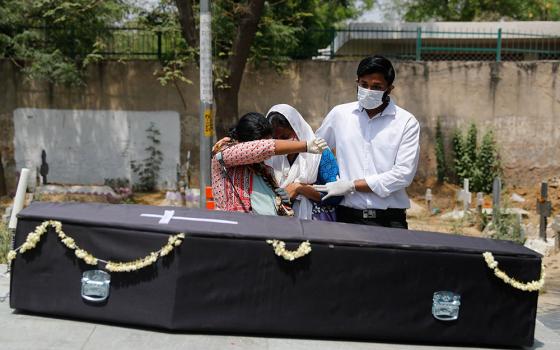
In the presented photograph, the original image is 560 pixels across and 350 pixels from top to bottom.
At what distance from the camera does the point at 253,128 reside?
4336 millimetres

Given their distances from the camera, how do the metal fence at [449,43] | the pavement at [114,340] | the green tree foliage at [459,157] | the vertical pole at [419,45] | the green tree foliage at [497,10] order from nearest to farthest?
the pavement at [114,340] < the green tree foliage at [459,157] < the vertical pole at [419,45] < the metal fence at [449,43] < the green tree foliage at [497,10]

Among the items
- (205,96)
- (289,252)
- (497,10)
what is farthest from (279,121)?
(497,10)

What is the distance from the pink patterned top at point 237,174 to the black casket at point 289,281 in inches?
12.5

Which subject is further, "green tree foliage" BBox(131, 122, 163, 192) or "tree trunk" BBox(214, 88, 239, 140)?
"green tree foliage" BBox(131, 122, 163, 192)

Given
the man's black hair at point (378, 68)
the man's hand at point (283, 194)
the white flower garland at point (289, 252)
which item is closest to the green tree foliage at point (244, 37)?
the man's black hair at point (378, 68)

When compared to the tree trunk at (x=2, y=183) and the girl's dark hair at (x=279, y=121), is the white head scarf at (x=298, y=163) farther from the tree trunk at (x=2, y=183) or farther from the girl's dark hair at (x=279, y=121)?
the tree trunk at (x=2, y=183)

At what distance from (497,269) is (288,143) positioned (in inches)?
52.8

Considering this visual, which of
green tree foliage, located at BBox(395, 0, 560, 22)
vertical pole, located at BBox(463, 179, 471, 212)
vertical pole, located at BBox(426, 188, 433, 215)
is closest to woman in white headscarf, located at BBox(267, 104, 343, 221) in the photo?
vertical pole, located at BBox(463, 179, 471, 212)

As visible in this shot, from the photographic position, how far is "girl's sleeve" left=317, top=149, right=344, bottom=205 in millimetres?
4516

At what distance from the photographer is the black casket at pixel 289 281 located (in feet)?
13.0

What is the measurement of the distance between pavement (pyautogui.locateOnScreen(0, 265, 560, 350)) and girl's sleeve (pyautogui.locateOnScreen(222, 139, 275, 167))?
3.26 ft

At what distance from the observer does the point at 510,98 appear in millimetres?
13719

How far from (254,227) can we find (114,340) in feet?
3.17

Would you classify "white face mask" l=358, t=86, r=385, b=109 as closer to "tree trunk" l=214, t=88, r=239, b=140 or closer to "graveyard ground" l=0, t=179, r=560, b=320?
"graveyard ground" l=0, t=179, r=560, b=320
